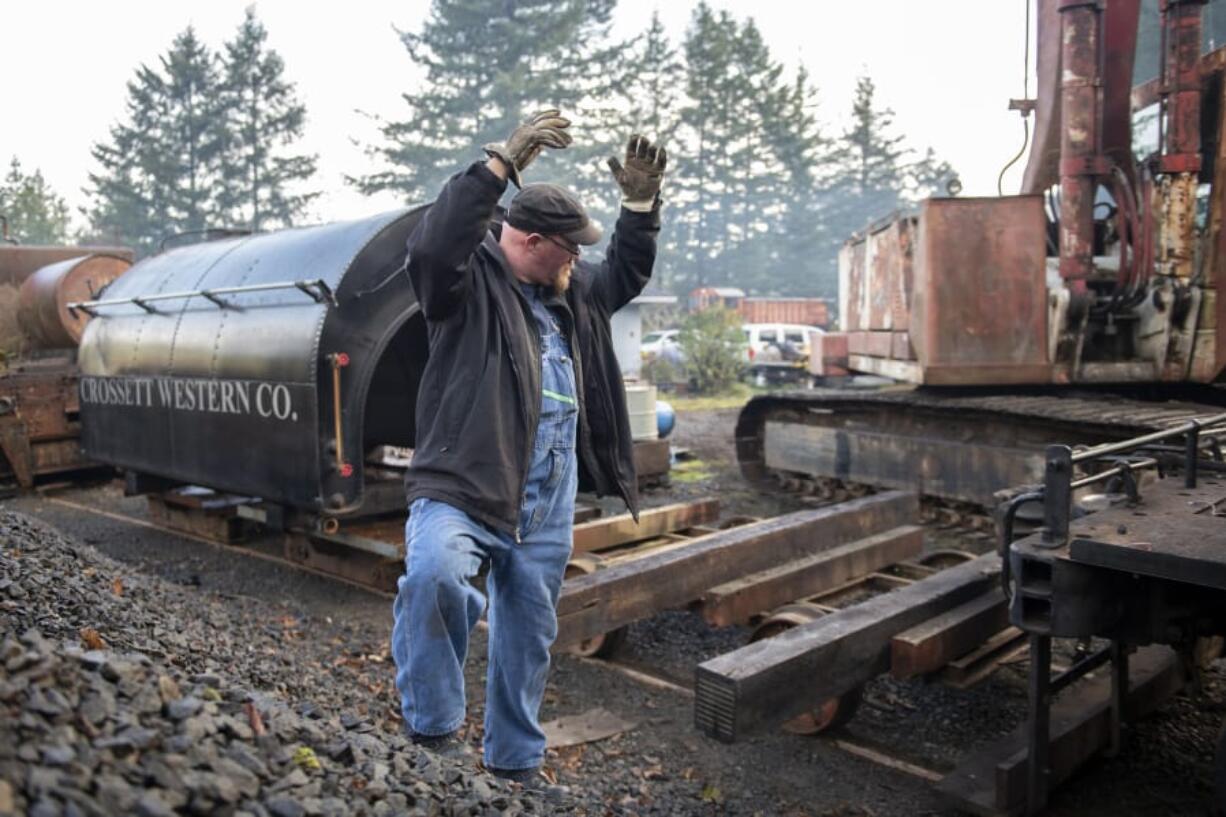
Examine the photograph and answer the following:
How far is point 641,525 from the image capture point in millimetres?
6414

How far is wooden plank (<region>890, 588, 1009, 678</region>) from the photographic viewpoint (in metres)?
3.95

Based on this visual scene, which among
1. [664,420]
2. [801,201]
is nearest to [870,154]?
[801,201]

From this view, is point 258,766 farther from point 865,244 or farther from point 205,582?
point 865,244

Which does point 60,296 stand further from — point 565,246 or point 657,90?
point 657,90

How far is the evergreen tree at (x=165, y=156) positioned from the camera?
32312mm

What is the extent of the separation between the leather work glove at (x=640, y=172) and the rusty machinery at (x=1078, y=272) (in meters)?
4.42

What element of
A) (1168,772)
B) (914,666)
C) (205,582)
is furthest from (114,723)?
(205,582)

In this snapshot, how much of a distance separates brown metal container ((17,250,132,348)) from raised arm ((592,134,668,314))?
988 cm

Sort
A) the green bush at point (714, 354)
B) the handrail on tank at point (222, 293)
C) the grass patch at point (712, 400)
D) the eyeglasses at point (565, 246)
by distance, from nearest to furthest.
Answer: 1. the eyeglasses at point (565, 246)
2. the handrail on tank at point (222, 293)
3. the grass patch at point (712, 400)
4. the green bush at point (714, 354)

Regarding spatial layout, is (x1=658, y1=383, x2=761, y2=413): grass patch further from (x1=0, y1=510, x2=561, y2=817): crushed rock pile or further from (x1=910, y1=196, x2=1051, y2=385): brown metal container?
(x1=0, y1=510, x2=561, y2=817): crushed rock pile

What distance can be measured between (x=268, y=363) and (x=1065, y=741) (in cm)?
483

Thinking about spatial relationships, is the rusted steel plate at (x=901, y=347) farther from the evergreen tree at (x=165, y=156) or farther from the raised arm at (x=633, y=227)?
the evergreen tree at (x=165, y=156)

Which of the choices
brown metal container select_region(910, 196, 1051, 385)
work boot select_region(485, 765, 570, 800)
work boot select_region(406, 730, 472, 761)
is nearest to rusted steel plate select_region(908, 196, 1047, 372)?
brown metal container select_region(910, 196, 1051, 385)

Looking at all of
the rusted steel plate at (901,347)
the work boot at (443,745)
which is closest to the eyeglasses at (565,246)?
the work boot at (443,745)
